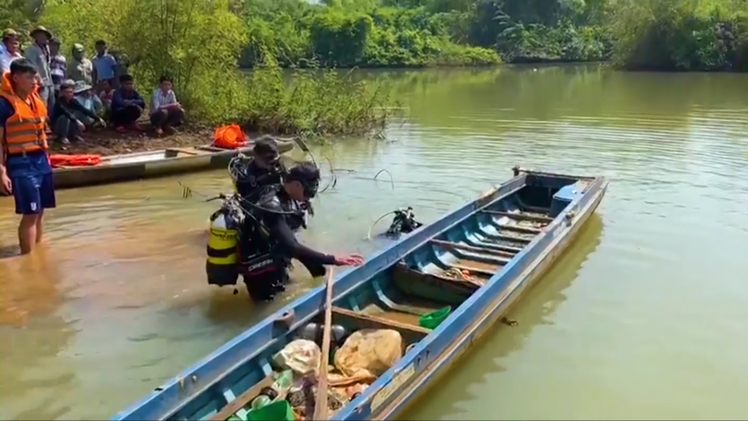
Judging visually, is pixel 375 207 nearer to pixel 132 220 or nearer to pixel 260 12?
pixel 132 220

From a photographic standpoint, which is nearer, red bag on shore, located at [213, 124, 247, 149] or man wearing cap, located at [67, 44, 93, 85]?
red bag on shore, located at [213, 124, 247, 149]

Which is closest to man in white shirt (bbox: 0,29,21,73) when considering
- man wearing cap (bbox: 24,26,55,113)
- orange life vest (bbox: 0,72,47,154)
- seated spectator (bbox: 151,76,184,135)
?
man wearing cap (bbox: 24,26,55,113)

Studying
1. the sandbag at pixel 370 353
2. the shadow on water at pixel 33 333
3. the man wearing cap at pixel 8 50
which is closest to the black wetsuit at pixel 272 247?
the sandbag at pixel 370 353

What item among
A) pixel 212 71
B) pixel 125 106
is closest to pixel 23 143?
pixel 125 106

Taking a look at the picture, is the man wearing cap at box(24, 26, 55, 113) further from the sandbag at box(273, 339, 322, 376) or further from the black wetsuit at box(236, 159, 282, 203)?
the sandbag at box(273, 339, 322, 376)

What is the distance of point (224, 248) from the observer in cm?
563

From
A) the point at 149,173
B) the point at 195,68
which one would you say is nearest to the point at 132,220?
the point at 149,173

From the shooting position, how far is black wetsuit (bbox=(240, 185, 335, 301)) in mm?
5352

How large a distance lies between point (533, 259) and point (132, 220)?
4733 mm

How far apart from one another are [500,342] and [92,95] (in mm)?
8878

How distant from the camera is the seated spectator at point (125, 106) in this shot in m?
12.3

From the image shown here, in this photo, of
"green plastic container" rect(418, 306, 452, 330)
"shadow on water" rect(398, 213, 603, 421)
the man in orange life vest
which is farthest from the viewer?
the man in orange life vest

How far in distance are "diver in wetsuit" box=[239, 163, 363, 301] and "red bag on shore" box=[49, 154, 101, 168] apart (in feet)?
17.2

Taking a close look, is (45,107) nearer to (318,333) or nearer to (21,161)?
(21,161)
